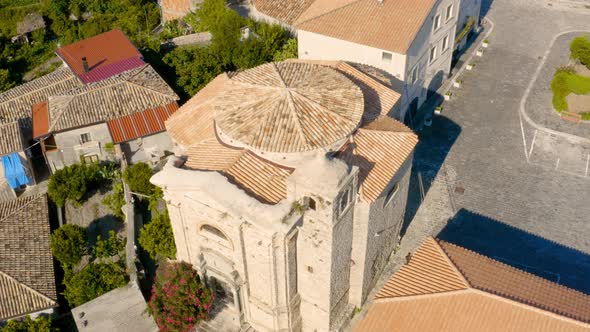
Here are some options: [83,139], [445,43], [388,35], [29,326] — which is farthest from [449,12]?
[29,326]

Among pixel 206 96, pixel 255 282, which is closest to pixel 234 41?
pixel 206 96

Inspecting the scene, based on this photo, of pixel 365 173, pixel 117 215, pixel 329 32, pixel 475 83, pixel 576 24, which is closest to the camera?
pixel 365 173

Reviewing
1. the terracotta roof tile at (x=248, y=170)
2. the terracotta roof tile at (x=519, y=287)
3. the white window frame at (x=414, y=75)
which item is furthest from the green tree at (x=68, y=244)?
the white window frame at (x=414, y=75)

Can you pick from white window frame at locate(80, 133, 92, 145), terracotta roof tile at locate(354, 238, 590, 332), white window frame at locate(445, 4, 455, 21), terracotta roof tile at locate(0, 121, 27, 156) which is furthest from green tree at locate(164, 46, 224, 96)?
terracotta roof tile at locate(354, 238, 590, 332)

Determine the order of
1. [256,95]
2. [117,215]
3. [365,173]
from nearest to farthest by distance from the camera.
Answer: [365,173]
[256,95]
[117,215]

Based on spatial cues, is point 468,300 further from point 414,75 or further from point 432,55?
point 432,55

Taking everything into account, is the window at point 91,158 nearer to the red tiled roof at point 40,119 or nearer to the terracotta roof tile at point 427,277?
the red tiled roof at point 40,119

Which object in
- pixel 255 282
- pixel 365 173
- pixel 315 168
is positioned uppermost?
pixel 315 168

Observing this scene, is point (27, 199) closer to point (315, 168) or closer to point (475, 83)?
point (315, 168)
